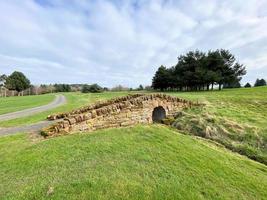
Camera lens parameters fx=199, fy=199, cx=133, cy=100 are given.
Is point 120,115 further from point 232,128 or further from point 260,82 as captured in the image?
point 260,82

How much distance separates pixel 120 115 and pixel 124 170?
4.09 meters

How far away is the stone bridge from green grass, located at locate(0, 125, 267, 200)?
0.72m

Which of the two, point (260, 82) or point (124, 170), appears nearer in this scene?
point (124, 170)

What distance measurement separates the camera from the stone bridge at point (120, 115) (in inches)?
299

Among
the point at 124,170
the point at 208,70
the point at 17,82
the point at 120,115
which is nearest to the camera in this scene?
the point at 124,170

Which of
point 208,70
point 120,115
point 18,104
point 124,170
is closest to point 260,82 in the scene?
point 208,70

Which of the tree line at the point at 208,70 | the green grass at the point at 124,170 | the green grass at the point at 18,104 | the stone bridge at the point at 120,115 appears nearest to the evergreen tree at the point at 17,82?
the green grass at the point at 18,104

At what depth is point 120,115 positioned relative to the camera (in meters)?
8.62

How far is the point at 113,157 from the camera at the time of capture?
533 centimetres

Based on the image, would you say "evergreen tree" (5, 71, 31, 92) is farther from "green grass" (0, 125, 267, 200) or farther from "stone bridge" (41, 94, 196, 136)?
"green grass" (0, 125, 267, 200)

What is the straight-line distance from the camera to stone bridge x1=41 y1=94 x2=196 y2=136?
759cm

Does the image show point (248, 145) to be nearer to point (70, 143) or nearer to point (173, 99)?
point (173, 99)

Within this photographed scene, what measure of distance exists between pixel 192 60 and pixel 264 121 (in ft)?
118


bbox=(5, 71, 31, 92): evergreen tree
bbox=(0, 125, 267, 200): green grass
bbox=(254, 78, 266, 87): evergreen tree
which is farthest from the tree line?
bbox=(5, 71, 31, 92): evergreen tree
